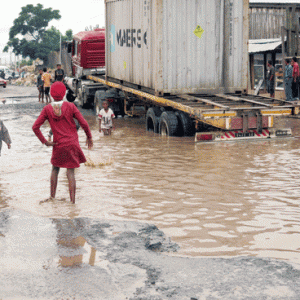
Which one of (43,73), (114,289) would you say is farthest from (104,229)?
(43,73)

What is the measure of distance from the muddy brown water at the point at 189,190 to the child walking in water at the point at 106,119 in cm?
128

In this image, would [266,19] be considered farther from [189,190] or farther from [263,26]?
[189,190]

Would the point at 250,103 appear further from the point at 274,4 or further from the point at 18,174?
the point at 274,4

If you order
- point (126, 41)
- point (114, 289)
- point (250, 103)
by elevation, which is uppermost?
point (126, 41)

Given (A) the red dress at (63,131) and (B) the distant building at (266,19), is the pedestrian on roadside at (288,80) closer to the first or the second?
(B) the distant building at (266,19)

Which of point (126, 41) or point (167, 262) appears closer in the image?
point (167, 262)

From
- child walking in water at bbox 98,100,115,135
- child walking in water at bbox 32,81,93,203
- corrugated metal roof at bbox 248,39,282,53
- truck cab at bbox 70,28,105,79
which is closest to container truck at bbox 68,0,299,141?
child walking in water at bbox 98,100,115,135

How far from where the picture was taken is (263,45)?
87.6ft

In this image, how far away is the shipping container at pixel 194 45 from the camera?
545 inches

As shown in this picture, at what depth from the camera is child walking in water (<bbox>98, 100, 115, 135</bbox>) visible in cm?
1445

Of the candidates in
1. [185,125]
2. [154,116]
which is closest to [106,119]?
[154,116]

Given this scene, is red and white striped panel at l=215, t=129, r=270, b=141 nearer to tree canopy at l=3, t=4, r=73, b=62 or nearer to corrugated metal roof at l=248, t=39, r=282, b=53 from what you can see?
corrugated metal roof at l=248, t=39, r=282, b=53

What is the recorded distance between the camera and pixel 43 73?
25.6 m

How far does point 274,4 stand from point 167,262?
1039 inches
